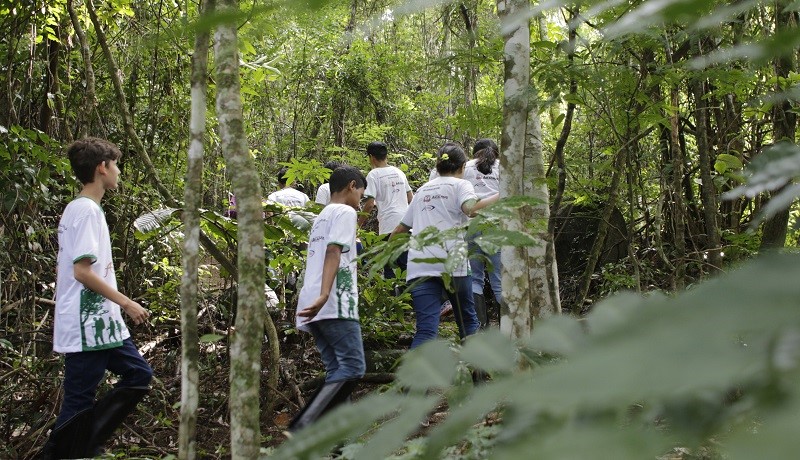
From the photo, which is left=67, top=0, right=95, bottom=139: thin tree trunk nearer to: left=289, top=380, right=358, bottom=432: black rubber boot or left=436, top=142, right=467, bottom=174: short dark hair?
left=436, top=142, right=467, bottom=174: short dark hair

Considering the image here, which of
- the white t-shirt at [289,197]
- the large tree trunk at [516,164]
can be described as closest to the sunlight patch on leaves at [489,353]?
the large tree trunk at [516,164]

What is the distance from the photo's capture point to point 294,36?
11.0m

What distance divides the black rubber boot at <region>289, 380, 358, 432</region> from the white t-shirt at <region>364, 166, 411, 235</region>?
8.89 feet

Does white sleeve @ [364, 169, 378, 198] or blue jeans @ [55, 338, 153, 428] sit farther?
white sleeve @ [364, 169, 378, 198]

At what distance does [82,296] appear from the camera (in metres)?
3.96

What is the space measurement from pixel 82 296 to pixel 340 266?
1412mm

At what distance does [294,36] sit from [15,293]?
6.33 m

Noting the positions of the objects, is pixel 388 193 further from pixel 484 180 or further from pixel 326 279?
pixel 326 279

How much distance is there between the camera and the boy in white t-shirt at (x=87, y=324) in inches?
154

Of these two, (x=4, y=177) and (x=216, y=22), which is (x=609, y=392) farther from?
(x=4, y=177)

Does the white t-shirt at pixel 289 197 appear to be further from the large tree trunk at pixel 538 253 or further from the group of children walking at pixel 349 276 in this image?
the large tree trunk at pixel 538 253

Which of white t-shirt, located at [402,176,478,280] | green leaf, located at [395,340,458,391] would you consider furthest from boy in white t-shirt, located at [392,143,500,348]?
green leaf, located at [395,340,458,391]

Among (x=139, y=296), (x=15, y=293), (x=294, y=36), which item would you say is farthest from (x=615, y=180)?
(x=294, y=36)

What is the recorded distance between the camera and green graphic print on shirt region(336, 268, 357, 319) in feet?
14.1
